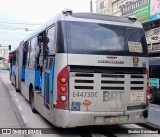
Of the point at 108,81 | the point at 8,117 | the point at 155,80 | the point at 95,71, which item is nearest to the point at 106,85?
the point at 108,81

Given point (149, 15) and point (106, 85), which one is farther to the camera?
point (149, 15)

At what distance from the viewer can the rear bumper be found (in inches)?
305

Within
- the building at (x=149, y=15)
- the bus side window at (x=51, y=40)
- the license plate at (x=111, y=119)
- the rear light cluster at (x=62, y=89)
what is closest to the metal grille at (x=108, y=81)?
the rear light cluster at (x=62, y=89)

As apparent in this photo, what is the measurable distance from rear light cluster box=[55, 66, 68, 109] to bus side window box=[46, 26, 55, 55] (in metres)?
0.83

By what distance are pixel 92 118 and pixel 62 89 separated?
0.94m

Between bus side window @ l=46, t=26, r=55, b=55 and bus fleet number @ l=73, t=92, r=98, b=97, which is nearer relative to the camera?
bus fleet number @ l=73, t=92, r=98, b=97

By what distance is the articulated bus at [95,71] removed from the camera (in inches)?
310

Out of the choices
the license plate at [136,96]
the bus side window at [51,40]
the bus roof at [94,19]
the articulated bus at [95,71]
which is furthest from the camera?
the bus side window at [51,40]

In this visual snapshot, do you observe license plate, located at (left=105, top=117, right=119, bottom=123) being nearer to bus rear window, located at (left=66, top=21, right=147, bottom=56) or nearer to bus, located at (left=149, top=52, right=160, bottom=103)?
bus rear window, located at (left=66, top=21, right=147, bottom=56)

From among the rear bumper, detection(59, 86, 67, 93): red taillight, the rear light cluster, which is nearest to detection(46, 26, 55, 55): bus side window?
the rear light cluster

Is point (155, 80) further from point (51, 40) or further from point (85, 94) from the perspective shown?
point (85, 94)

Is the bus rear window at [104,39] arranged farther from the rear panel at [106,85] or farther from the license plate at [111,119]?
the license plate at [111,119]

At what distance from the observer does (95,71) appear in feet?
26.5

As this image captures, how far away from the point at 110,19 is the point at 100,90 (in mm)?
1856
